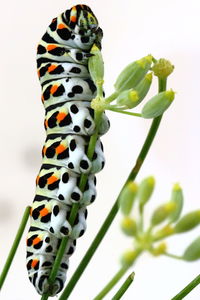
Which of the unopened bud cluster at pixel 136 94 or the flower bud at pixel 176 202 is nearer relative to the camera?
the flower bud at pixel 176 202

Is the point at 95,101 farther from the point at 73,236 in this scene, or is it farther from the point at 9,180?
A: the point at 9,180

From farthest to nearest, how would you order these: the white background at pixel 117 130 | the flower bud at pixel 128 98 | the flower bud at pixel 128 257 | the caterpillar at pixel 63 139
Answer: the white background at pixel 117 130 < the caterpillar at pixel 63 139 < the flower bud at pixel 128 98 < the flower bud at pixel 128 257

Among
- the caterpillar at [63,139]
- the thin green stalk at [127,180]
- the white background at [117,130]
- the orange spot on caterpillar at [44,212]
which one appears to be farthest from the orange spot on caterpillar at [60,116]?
the white background at [117,130]

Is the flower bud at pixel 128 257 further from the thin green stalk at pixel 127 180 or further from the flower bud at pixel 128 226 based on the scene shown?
the thin green stalk at pixel 127 180

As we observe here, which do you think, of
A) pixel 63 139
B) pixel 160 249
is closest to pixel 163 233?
pixel 160 249

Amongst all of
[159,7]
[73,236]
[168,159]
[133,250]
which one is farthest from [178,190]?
[159,7]

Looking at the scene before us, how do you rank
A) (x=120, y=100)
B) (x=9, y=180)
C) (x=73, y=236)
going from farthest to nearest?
(x=9, y=180)
(x=73, y=236)
(x=120, y=100)

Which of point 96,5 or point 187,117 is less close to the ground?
point 96,5
